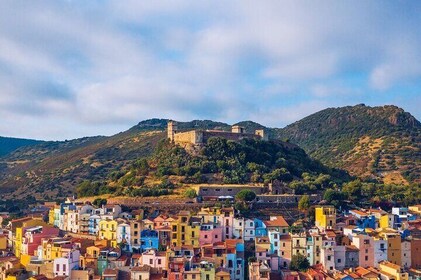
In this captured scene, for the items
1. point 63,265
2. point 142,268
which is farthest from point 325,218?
point 63,265

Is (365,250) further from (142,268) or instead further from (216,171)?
(216,171)

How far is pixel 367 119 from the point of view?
101 m

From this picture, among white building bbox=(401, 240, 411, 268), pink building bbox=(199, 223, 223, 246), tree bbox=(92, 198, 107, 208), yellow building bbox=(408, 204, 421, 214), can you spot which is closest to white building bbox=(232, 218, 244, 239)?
pink building bbox=(199, 223, 223, 246)

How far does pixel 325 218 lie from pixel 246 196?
7598 mm

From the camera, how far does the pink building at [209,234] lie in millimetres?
37719

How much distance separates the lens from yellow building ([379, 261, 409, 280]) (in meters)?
31.8

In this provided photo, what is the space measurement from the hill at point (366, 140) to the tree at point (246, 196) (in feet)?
111

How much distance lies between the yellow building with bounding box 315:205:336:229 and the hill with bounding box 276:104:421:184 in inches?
1376

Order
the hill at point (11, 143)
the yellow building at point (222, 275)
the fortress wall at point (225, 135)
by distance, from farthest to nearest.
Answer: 1. the hill at point (11, 143)
2. the fortress wall at point (225, 135)
3. the yellow building at point (222, 275)

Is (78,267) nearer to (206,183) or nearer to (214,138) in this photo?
(206,183)

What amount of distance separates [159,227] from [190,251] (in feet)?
17.6

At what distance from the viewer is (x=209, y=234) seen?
37.9 metres

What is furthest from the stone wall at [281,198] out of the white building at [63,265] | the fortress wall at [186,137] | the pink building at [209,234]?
the white building at [63,265]

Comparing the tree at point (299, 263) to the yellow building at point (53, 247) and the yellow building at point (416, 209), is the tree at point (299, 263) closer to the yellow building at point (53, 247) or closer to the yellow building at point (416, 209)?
the yellow building at point (53, 247)
